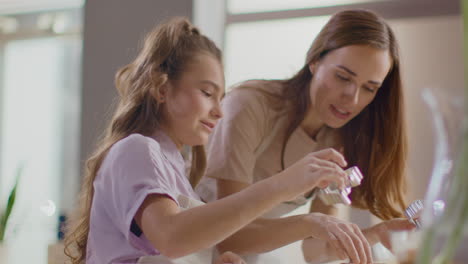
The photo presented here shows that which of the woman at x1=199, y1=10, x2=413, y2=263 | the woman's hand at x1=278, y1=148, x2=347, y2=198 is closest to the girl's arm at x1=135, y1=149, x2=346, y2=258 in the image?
the woman's hand at x1=278, y1=148, x2=347, y2=198

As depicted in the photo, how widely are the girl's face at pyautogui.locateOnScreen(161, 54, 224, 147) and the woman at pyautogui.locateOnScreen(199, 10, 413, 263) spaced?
9.9 inches

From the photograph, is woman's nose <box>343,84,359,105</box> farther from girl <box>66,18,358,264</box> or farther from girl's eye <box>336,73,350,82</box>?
girl <box>66,18,358,264</box>

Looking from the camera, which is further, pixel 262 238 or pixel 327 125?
pixel 327 125

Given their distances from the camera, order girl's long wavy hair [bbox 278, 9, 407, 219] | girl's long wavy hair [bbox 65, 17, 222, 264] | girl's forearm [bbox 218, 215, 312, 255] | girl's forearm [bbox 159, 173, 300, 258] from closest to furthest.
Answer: girl's forearm [bbox 159, 173, 300, 258], girl's long wavy hair [bbox 65, 17, 222, 264], girl's forearm [bbox 218, 215, 312, 255], girl's long wavy hair [bbox 278, 9, 407, 219]

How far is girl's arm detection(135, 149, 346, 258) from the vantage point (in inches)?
31.8

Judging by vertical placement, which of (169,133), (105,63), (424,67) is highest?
(169,133)

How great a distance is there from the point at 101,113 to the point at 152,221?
1.46 meters

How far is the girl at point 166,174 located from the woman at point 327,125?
122 mm

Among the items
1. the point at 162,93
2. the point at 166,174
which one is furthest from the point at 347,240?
the point at 162,93

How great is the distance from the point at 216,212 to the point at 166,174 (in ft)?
0.49

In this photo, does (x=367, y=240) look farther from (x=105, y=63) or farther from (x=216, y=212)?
(x=105, y=63)

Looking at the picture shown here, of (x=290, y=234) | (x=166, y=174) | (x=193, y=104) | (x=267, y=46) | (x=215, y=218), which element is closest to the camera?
(x=215, y=218)

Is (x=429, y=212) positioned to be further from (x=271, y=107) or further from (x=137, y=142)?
(x=271, y=107)

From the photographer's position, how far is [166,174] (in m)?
0.94
